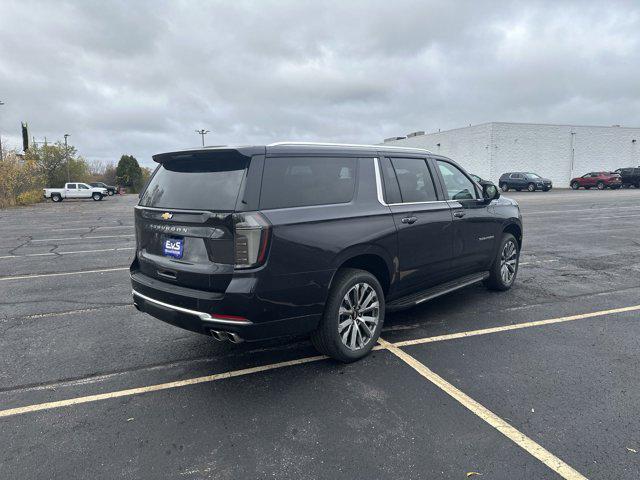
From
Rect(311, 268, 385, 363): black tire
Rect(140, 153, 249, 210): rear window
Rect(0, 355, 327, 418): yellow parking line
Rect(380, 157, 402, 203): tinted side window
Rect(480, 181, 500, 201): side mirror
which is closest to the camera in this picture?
Rect(0, 355, 327, 418): yellow parking line

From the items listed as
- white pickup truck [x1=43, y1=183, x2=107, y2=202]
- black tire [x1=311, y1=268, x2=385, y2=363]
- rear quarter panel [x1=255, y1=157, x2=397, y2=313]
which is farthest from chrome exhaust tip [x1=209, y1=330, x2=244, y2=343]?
white pickup truck [x1=43, y1=183, x2=107, y2=202]

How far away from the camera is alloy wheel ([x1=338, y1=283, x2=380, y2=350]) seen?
3855mm

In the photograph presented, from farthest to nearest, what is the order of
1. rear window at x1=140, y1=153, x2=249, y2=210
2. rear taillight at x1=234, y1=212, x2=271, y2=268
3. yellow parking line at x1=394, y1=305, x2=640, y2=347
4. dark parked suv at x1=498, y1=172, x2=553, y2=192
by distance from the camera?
dark parked suv at x1=498, y1=172, x2=553, y2=192, yellow parking line at x1=394, y1=305, x2=640, y2=347, rear window at x1=140, y1=153, x2=249, y2=210, rear taillight at x1=234, y1=212, x2=271, y2=268

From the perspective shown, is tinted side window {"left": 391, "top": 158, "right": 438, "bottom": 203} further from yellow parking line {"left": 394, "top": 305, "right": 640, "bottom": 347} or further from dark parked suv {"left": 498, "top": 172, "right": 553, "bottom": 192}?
dark parked suv {"left": 498, "top": 172, "right": 553, "bottom": 192}

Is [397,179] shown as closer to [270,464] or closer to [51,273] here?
[270,464]

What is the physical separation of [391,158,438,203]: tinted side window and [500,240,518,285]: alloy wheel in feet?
6.22

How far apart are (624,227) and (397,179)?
41.2ft

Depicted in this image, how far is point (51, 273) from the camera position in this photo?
25.8 ft

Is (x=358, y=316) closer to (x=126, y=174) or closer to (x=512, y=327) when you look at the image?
(x=512, y=327)

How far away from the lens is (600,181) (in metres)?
41.0

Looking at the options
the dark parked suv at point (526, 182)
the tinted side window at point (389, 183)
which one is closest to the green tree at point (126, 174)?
the dark parked suv at point (526, 182)

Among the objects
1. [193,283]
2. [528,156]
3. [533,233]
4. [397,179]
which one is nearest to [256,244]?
[193,283]

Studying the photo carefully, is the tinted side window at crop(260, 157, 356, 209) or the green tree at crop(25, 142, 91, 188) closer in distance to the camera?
the tinted side window at crop(260, 157, 356, 209)

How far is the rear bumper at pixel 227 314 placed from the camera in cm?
320
